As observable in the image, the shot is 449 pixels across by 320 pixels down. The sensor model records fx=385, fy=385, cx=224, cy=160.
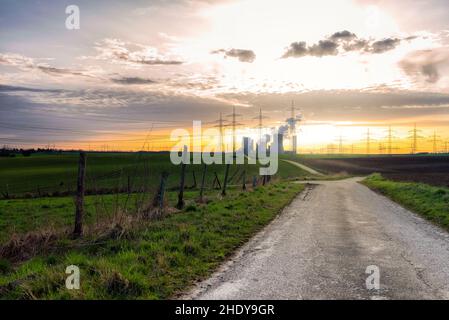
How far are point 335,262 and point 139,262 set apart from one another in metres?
4.64

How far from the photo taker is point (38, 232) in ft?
38.8

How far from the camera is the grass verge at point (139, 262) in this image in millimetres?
7043

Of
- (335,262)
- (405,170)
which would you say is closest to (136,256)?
(335,262)

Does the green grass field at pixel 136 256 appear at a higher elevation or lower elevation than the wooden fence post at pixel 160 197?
lower

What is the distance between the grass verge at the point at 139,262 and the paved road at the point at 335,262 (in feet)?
2.21

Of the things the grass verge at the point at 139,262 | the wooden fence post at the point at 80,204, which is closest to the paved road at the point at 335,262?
the grass verge at the point at 139,262

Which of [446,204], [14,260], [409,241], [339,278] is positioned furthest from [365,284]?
[446,204]

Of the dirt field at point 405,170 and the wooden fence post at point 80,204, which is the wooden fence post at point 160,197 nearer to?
the wooden fence post at point 80,204

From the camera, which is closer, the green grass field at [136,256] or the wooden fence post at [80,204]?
the green grass field at [136,256]

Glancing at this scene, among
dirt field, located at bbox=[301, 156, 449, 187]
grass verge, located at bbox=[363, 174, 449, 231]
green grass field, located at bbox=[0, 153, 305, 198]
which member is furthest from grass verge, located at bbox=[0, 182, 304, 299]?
dirt field, located at bbox=[301, 156, 449, 187]

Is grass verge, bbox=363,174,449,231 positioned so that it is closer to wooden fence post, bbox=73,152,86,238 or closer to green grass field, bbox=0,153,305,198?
green grass field, bbox=0,153,305,198

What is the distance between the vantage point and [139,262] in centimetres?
880

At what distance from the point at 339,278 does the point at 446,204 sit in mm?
14317

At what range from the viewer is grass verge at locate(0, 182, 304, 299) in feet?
23.1
